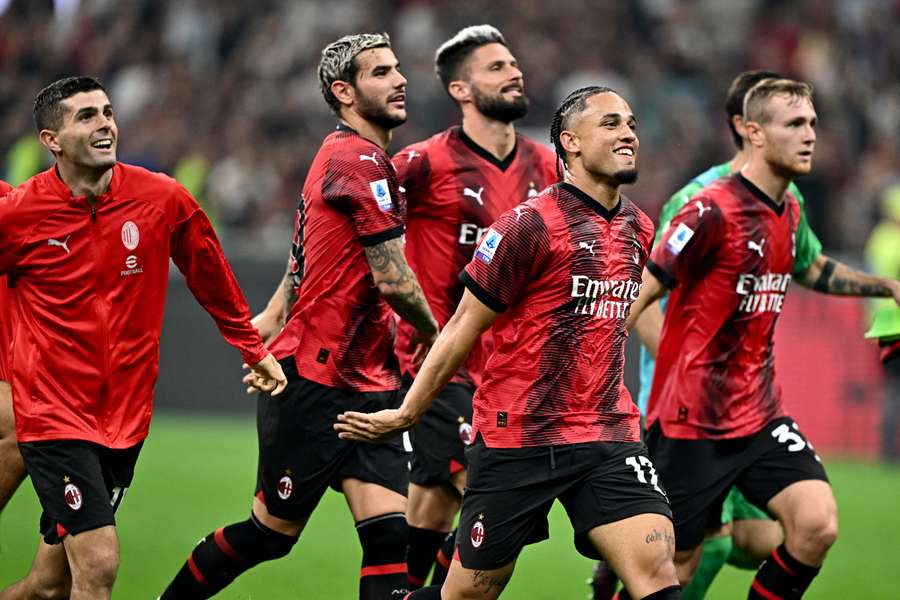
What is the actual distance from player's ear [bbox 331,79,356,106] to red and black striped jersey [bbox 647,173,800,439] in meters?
1.69

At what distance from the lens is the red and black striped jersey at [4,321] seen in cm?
777

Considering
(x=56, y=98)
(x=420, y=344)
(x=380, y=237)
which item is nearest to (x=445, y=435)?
(x=420, y=344)

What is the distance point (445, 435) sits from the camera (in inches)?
331

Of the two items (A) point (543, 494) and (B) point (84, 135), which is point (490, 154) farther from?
(A) point (543, 494)

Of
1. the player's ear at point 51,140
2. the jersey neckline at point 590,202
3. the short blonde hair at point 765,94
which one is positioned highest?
the short blonde hair at point 765,94

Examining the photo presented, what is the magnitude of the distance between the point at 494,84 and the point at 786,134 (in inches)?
63.6

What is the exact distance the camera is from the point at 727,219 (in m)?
8.09

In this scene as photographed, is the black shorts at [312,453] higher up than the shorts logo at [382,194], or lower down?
lower down

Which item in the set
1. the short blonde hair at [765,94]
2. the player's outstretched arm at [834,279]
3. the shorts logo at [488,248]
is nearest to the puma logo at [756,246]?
the short blonde hair at [765,94]

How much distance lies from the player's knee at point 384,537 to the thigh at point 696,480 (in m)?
1.45

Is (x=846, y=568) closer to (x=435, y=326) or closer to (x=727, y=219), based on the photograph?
(x=727, y=219)

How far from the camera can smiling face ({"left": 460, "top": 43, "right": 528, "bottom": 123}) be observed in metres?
8.72

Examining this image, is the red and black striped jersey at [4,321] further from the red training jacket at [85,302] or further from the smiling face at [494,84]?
the smiling face at [494,84]

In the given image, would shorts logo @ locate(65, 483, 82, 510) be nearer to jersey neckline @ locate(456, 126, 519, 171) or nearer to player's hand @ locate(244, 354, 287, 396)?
player's hand @ locate(244, 354, 287, 396)
